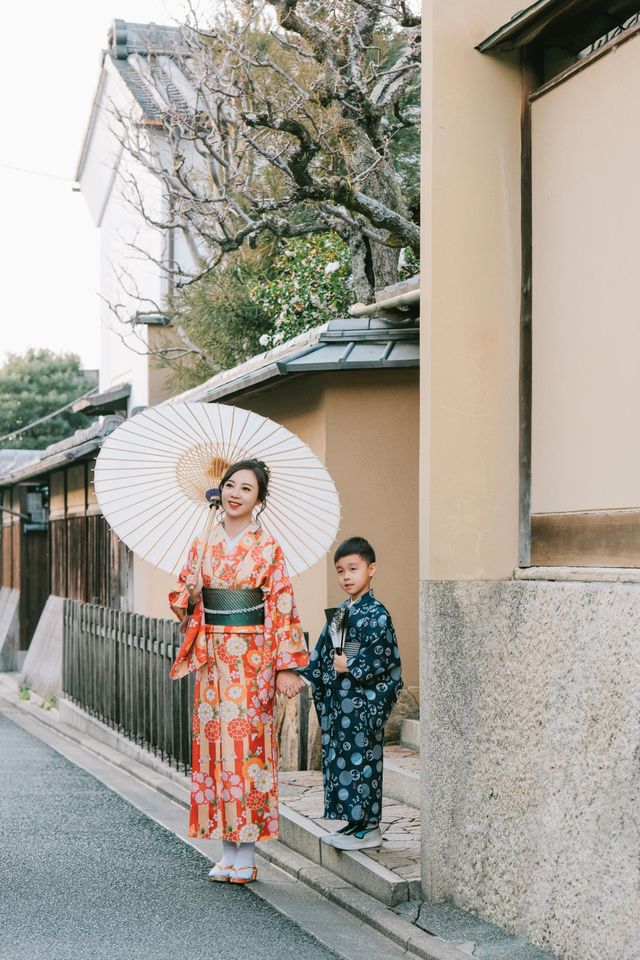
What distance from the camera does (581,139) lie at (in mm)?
5488

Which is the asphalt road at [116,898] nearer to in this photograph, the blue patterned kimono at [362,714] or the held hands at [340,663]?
the blue patterned kimono at [362,714]

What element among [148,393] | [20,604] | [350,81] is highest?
[350,81]

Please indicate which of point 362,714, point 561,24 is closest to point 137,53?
point 561,24

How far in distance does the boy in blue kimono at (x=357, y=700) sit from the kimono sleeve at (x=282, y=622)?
1.00 feet

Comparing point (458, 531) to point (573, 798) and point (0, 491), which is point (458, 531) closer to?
point (573, 798)

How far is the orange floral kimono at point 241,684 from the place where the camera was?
644 cm

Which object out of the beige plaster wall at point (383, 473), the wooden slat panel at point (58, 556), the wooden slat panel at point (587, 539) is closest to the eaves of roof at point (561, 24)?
the wooden slat panel at point (587, 539)

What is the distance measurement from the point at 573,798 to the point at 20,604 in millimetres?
22874

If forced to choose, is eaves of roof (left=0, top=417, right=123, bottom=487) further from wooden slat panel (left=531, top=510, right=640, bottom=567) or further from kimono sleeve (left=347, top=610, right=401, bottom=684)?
wooden slat panel (left=531, top=510, right=640, bottom=567)

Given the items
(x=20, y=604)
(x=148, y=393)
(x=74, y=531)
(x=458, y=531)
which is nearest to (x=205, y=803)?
(x=458, y=531)

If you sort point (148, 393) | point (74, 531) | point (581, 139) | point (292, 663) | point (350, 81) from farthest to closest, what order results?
1. point (74, 531)
2. point (148, 393)
3. point (350, 81)
4. point (292, 663)
5. point (581, 139)

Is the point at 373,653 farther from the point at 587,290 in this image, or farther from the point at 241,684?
the point at 587,290

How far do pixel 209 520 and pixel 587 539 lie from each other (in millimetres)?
2298

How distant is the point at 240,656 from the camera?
6.46m
